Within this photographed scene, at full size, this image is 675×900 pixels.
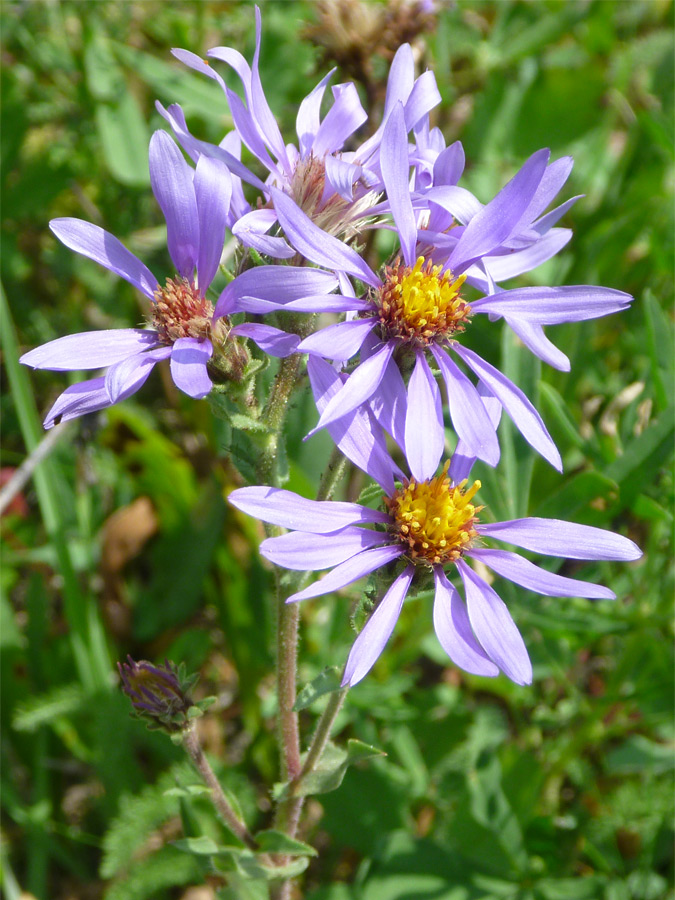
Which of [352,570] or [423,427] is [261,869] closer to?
[352,570]

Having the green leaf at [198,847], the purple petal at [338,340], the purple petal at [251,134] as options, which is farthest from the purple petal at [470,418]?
the green leaf at [198,847]

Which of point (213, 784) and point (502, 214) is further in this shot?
point (213, 784)

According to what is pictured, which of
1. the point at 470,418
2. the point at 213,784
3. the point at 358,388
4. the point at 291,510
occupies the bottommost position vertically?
the point at 213,784

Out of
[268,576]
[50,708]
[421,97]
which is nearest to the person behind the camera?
[421,97]

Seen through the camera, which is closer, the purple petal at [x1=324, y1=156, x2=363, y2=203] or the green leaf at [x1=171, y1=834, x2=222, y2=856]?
the purple petal at [x1=324, y1=156, x2=363, y2=203]

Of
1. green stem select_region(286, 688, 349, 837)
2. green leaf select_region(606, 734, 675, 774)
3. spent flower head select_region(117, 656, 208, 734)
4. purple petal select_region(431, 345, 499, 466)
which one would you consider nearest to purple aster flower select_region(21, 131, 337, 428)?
purple petal select_region(431, 345, 499, 466)

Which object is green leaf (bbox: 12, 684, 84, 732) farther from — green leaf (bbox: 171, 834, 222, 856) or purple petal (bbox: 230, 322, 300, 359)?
purple petal (bbox: 230, 322, 300, 359)

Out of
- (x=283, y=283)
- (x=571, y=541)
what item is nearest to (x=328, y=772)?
(x=571, y=541)
